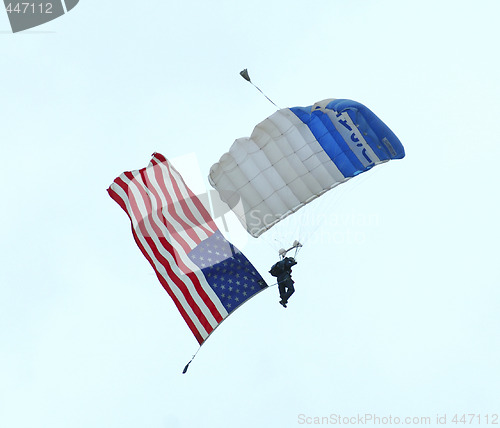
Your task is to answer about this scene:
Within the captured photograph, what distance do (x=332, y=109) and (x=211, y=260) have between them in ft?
15.9

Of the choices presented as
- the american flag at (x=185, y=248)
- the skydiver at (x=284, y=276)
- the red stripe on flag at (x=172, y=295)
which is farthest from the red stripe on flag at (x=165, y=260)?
the skydiver at (x=284, y=276)

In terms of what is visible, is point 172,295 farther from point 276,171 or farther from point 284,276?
point 276,171

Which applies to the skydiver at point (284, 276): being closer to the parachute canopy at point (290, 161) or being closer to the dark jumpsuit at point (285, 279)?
the dark jumpsuit at point (285, 279)

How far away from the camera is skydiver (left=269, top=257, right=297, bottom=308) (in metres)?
19.6

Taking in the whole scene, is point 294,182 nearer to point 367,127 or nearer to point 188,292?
point 367,127

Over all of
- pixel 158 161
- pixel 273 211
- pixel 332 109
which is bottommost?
pixel 273 211

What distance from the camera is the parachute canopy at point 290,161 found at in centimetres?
2019

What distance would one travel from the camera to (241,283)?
66.0 ft

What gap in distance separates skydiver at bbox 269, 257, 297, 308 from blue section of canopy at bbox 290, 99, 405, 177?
2754 mm

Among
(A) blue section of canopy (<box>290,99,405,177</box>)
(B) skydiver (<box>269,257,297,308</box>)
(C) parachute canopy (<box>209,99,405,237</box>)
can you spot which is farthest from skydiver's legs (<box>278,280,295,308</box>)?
(A) blue section of canopy (<box>290,99,405,177</box>)

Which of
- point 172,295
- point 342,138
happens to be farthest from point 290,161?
point 172,295

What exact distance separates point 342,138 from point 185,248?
489 centimetres

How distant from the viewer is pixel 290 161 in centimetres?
2053

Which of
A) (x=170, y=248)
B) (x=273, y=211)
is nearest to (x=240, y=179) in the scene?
(x=273, y=211)
